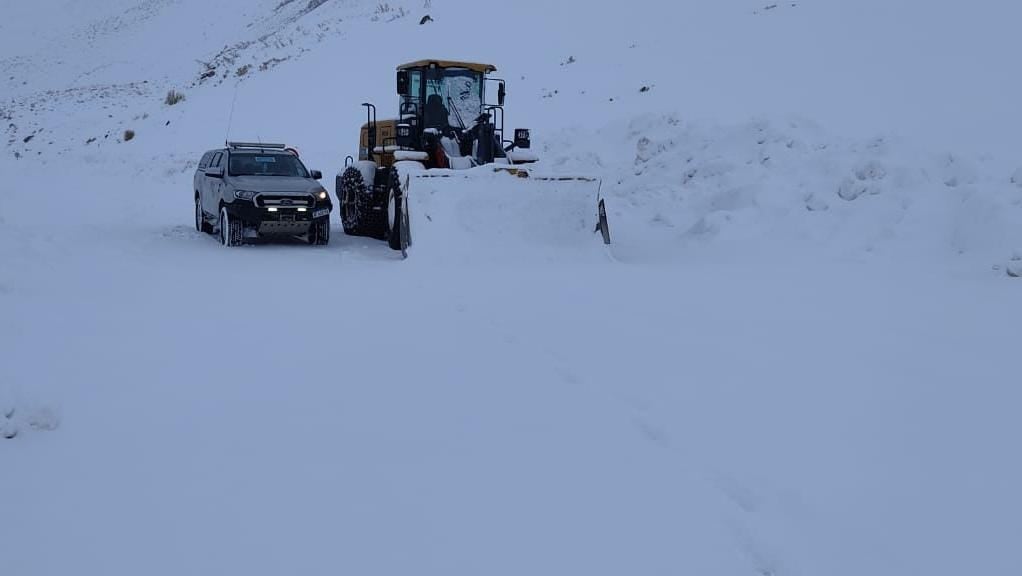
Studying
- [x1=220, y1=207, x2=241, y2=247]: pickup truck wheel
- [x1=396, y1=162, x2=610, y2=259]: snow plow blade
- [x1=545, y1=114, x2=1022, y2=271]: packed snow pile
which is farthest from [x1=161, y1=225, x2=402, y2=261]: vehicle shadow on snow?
[x1=545, y1=114, x2=1022, y2=271]: packed snow pile

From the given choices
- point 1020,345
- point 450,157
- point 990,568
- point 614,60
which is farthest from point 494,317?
point 614,60

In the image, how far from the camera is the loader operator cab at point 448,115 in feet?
45.2

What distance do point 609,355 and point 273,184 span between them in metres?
8.43

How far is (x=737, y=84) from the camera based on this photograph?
58.3 ft

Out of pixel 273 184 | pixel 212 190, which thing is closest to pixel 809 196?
pixel 273 184

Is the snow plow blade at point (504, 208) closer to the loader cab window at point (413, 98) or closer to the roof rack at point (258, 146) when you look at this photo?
the loader cab window at point (413, 98)

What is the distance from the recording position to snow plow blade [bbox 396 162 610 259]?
38.9 ft

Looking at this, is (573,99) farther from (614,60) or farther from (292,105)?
(292,105)

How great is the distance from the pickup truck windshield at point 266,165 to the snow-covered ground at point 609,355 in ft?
4.21

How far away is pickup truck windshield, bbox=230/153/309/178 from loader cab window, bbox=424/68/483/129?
2344mm

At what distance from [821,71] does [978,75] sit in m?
3.11

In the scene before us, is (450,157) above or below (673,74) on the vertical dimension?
below

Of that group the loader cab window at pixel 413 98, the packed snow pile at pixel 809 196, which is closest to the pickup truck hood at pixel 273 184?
the loader cab window at pixel 413 98


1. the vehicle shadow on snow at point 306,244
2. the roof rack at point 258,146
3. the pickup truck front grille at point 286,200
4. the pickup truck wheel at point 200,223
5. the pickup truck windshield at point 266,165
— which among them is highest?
the roof rack at point 258,146
